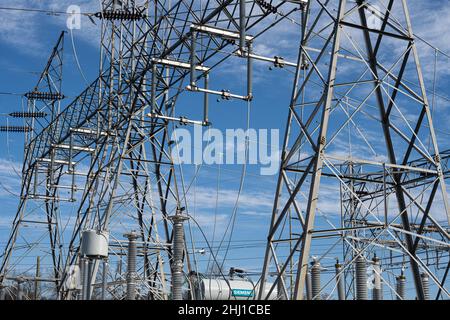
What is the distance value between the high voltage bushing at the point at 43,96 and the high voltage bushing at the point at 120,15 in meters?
10.8

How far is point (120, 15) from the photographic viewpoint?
2470cm

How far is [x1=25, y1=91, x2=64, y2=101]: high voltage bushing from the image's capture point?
35094mm

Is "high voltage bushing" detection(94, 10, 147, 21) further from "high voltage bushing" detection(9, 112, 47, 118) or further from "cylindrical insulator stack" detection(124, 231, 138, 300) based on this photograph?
"high voltage bushing" detection(9, 112, 47, 118)

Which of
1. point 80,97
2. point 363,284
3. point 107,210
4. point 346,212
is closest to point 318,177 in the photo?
point 363,284

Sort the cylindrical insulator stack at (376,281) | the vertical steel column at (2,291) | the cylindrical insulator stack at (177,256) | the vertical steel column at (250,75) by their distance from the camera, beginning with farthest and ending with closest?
the vertical steel column at (2,291) → the cylindrical insulator stack at (376,281) → the vertical steel column at (250,75) → the cylindrical insulator stack at (177,256)

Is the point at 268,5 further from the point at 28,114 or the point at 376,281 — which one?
the point at 28,114

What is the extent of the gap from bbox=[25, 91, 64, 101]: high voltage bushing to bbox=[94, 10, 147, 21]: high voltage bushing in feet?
35.5

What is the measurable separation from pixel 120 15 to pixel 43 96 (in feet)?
41.4

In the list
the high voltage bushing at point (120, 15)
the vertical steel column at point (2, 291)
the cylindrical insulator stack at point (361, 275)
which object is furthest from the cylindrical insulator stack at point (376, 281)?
the vertical steel column at point (2, 291)

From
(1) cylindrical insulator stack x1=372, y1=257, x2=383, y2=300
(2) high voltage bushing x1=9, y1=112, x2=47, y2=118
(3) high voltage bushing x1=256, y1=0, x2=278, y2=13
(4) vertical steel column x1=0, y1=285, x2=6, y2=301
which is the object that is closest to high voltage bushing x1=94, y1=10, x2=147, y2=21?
(3) high voltage bushing x1=256, y1=0, x2=278, y2=13

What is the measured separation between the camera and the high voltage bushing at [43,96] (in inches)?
1382

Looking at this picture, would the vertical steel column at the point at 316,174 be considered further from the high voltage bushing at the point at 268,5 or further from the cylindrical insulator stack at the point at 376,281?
the cylindrical insulator stack at the point at 376,281


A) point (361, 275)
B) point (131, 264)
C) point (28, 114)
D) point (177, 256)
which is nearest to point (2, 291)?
point (28, 114)

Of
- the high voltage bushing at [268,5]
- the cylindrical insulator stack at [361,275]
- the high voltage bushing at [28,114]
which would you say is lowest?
the cylindrical insulator stack at [361,275]
